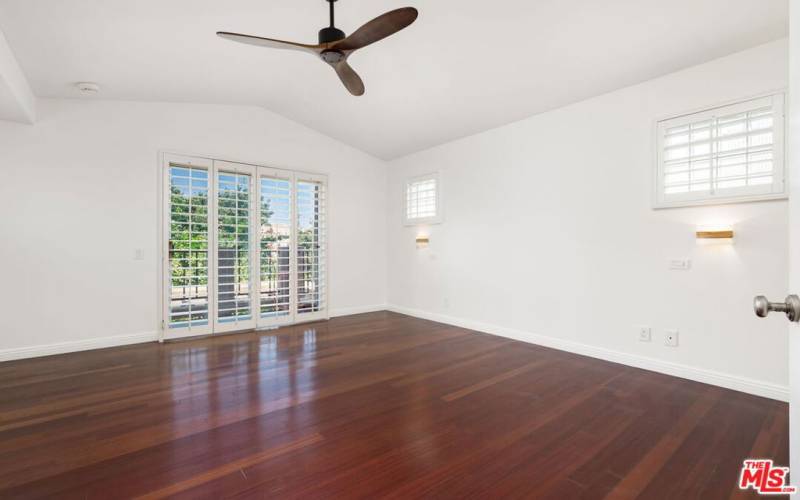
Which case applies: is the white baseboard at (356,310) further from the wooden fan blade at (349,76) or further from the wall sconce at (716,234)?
the wall sconce at (716,234)

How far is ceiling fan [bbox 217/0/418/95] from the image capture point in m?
2.12

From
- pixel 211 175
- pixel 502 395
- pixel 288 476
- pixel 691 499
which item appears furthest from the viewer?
pixel 211 175

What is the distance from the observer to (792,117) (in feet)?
2.73

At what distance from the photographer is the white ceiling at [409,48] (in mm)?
2613

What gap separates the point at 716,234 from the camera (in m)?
2.91

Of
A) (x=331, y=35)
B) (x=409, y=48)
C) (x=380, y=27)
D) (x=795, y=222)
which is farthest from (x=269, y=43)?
(x=795, y=222)

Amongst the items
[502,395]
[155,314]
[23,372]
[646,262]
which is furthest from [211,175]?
[646,262]

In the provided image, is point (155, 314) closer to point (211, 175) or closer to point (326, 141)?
point (211, 175)

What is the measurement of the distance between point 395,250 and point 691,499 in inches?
200

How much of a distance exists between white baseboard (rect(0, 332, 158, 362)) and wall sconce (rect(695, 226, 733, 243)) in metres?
5.82

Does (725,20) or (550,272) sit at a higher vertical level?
(725,20)

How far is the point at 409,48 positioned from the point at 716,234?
305 centimetres

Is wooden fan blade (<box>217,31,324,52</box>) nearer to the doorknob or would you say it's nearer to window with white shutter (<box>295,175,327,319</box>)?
the doorknob

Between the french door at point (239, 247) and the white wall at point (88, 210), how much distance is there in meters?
0.22
